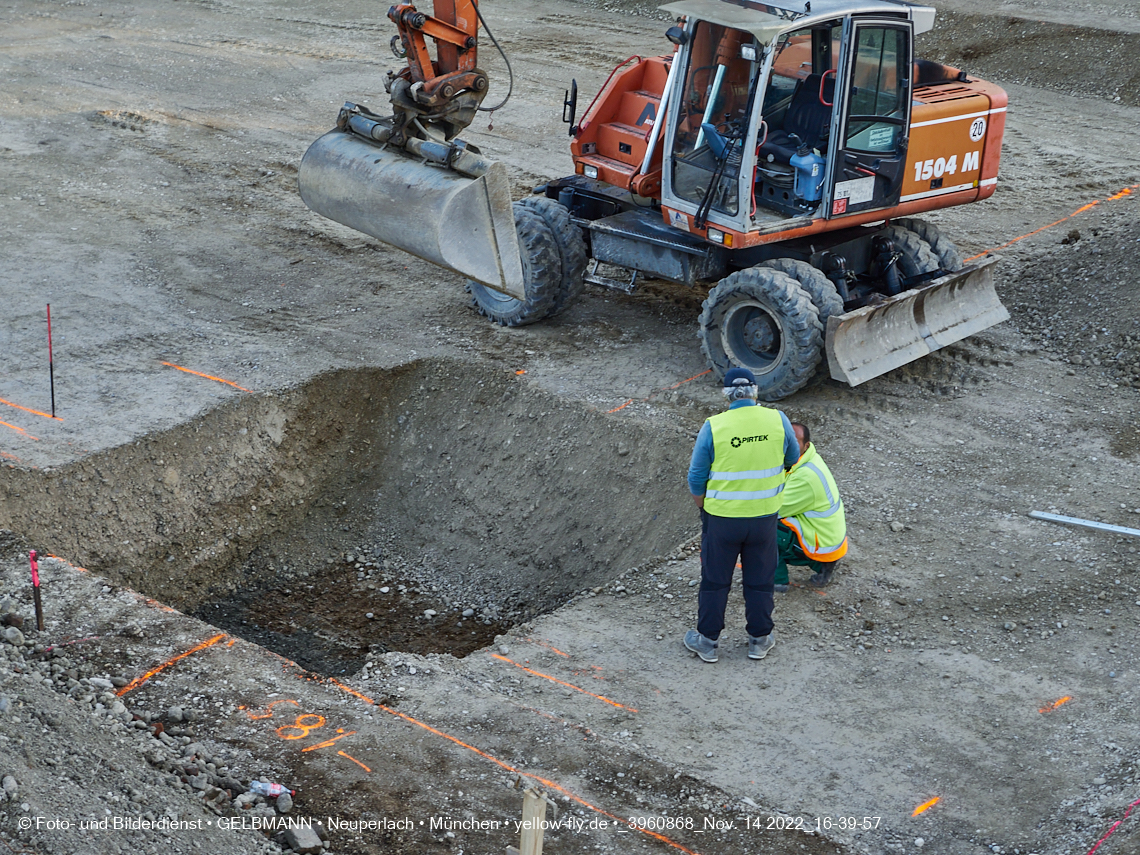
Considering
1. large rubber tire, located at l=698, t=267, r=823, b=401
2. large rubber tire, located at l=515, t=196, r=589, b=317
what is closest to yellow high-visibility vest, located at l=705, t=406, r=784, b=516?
large rubber tire, located at l=698, t=267, r=823, b=401

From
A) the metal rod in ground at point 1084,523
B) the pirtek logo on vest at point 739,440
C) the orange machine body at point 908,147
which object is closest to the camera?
the pirtek logo on vest at point 739,440

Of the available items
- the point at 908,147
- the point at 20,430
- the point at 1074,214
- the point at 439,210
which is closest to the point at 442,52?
the point at 439,210

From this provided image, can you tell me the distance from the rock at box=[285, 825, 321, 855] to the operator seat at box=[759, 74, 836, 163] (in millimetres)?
5935

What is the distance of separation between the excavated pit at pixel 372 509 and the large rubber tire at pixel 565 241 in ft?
3.81

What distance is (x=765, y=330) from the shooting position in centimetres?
915

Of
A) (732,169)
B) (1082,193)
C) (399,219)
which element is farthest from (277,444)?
(1082,193)

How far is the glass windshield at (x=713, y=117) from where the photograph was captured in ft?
28.9

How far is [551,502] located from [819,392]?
2.23 meters

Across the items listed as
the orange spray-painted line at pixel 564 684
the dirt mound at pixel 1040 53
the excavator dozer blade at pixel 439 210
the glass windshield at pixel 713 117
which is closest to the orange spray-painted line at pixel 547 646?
the orange spray-painted line at pixel 564 684

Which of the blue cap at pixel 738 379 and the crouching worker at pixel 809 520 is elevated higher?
the blue cap at pixel 738 379

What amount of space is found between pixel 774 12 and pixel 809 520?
3785 mm

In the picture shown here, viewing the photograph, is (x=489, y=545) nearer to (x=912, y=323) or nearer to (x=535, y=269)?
(x=535, y=269)

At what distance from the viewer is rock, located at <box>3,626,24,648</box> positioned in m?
6.11

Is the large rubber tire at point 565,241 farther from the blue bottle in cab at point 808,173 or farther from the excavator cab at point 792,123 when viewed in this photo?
the blue bottle in cab at point 808,173
